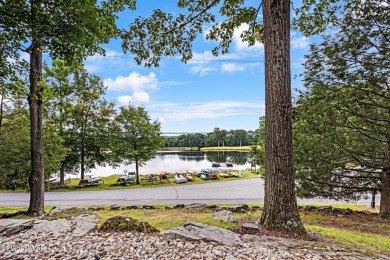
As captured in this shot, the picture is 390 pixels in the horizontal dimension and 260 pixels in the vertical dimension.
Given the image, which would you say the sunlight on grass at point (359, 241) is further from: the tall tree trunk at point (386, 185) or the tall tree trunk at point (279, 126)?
the tall tree trunk at point (386, 185)

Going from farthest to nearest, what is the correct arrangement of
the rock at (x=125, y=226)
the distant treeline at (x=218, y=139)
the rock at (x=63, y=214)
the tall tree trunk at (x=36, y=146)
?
the distant treeline at (x=218, y=139), the tall tree trunk at (x=36, y=146), the rock at (x=63, y=214), the rock at (x=125, y=226)

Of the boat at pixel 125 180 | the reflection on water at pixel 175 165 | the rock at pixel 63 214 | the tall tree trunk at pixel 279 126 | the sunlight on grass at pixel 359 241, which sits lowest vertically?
the reflection on water at pixel 175 165

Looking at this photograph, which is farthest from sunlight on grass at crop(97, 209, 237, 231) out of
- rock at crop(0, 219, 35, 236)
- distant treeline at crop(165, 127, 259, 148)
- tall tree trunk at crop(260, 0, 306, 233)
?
distant treeline at crop(165, 127, 259, 148)

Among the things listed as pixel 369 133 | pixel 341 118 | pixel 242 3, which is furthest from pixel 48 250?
pixel 369 133

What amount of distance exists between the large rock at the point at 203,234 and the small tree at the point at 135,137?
53.8 ft

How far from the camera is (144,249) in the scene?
2.35m

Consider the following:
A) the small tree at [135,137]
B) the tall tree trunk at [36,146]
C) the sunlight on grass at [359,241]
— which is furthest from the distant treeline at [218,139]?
the sunlight on grass at [359,241]

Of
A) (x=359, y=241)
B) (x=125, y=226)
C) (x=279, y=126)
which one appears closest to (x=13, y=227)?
(x=125, y=226)

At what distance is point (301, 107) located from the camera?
251 inches

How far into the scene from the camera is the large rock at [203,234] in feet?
8.60

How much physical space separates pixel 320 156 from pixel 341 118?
1.10 meters

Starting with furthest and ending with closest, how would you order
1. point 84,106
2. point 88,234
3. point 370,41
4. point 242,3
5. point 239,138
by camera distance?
point 239,138 → point 84,106 → point 242,3 → point 370,41 → point 88,234

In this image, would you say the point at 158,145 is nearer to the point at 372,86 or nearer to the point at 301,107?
the point at 301,107

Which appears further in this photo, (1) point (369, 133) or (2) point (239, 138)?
(2) point (239, 138)
